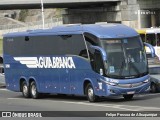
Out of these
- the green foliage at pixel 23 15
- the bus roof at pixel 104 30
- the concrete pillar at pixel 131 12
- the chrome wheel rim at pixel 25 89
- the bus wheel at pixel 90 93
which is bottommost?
the green foliage at pixel 23 15

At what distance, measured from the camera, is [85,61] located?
84.4 ft

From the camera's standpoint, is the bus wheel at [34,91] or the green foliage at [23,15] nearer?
the bus wheel at [34,91]

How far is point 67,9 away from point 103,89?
5757 cm

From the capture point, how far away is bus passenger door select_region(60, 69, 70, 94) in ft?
89.4

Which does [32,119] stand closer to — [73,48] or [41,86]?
[73,48]

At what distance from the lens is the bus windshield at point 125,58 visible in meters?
24.7

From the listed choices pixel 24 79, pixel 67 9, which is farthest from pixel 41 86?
pixel 67 9

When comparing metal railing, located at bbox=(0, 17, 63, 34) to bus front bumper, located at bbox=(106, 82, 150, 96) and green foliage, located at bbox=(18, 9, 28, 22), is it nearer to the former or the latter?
green foliage, located at bbox=(18, 9, 28, 22)

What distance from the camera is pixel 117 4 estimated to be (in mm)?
69750

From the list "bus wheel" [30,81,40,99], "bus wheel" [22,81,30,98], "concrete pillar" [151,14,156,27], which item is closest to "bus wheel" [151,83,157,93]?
"bus wheel" [30,81,40,99]

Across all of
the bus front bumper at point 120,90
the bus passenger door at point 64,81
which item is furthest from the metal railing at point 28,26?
the bus front bumper at point 120,90

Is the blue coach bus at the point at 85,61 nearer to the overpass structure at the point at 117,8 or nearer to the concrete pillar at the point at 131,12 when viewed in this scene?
the overpass structure at the point at 117,8

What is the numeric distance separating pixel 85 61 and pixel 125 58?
184 cm

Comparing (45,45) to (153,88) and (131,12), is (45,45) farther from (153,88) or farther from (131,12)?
(131,12)
